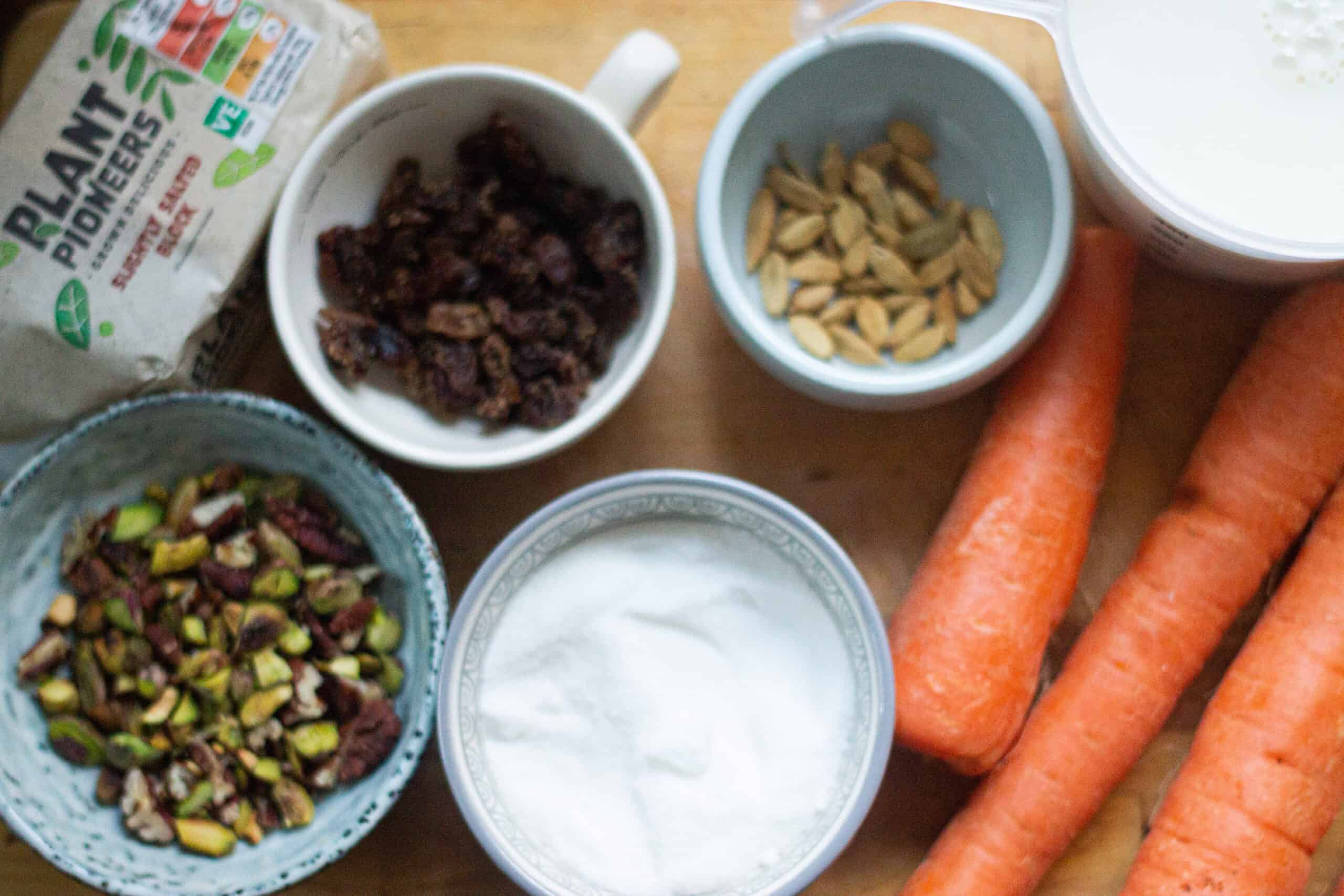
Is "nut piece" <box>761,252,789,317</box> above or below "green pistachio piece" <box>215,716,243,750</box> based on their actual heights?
above

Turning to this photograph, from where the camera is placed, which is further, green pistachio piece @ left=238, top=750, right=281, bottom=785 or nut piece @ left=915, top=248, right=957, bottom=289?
nut piece @ left=915, top=248, right=957, bottom=289

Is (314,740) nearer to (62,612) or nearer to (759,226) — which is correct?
(62,612)

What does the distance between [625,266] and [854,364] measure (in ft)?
0.80

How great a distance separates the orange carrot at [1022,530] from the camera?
1065mm

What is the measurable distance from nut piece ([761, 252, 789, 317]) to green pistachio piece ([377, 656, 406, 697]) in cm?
48

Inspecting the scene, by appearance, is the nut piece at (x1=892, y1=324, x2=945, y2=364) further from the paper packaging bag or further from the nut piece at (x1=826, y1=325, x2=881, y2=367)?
the paper packaging bag

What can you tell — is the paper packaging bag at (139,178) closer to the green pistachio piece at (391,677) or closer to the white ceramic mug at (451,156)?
the white ceramic mug at (451,156)

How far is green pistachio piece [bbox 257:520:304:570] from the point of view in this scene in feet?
3.35

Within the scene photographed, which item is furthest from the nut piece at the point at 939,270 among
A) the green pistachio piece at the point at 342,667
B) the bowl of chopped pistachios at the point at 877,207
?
the green pistachio piece at the point at 342,667

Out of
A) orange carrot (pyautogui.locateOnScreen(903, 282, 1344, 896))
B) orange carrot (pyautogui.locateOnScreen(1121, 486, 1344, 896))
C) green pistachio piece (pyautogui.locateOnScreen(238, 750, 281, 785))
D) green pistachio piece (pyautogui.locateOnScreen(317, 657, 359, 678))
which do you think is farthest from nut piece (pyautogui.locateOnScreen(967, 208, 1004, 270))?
green pistachio piece (pyautogui.locateOnScreen(238, 750, 281, 785))

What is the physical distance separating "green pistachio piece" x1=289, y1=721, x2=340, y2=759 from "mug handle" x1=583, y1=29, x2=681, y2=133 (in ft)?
1.93

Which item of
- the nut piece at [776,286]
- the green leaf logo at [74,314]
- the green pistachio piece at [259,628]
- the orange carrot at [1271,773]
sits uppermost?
the green leaf logo at [74,314]

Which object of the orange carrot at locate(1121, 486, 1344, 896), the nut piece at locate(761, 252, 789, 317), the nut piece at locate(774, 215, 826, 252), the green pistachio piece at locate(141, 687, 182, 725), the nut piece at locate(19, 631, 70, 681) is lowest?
the orange carrot at locate(1121, 486, 1344, 896)

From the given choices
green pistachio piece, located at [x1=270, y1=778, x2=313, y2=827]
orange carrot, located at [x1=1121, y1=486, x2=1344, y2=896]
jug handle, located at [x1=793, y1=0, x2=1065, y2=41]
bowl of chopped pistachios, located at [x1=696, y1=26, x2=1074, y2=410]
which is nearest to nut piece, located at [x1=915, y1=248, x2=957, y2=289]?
bowl of chopped pistachios, located at [x1=696, y1=26, x2=1074, y2=410]
